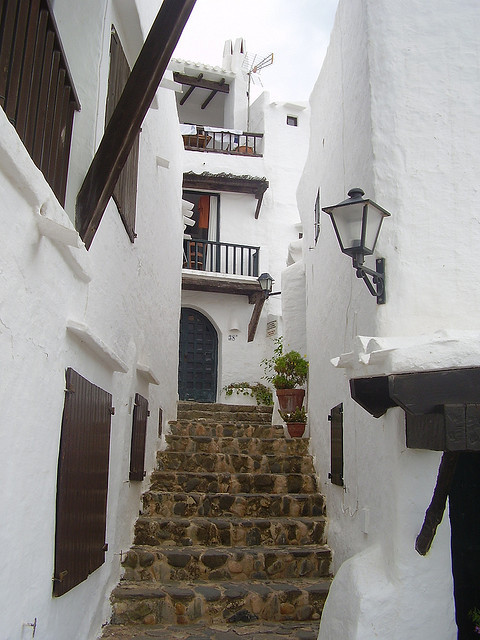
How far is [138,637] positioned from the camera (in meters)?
4.39

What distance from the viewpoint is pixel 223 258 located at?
1423 centimetres

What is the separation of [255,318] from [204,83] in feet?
24.4

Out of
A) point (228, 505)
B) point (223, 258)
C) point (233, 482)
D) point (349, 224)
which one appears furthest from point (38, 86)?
point (223, 258)

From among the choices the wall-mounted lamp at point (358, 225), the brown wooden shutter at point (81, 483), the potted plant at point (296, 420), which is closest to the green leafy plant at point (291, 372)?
the potted plant at point (296, 420)

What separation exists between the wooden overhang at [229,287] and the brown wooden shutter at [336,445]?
7.16 meters

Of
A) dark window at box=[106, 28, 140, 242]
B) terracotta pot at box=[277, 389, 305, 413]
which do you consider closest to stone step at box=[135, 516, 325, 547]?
terracotta pot at box=[277, 389, 305, 413]

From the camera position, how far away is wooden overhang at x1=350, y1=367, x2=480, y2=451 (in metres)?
3.15

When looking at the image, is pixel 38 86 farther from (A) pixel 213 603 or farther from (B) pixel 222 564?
(B) pixel 222 564

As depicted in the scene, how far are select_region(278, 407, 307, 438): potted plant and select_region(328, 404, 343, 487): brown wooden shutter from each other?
1812 millimetres

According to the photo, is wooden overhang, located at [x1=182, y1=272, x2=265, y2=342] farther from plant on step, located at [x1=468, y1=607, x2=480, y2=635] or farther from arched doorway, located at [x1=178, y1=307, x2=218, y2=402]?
plant on step, located at [x1=468, y1=607, x2=480, y2=635]

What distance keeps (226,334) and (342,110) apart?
838 centimetres

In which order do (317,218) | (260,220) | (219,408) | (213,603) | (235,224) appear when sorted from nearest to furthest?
(213,603) → (317,218) → (219,408) → (235,224) → (260,220)

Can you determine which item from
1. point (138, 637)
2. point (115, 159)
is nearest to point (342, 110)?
point (115, 159)

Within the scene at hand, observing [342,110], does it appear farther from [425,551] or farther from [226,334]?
[226,334]
